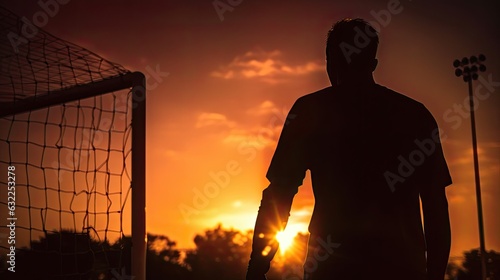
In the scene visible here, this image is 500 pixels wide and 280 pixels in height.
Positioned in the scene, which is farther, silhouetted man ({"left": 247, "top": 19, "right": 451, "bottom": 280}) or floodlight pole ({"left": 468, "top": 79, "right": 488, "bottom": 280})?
floodlight pole ({"left": 468, "top": 79, "right": 488, "bottom": 280})

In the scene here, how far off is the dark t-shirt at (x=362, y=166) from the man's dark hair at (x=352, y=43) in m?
0.12

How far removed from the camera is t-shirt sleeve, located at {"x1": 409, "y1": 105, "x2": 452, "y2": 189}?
1.99m

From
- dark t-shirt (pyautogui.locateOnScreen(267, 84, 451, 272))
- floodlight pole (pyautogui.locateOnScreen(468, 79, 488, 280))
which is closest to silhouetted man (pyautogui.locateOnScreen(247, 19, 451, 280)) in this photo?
dark t-shirt (pyautogui.locateOnScreen(267, 84, 451, 272))

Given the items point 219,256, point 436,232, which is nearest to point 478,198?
point 436,232

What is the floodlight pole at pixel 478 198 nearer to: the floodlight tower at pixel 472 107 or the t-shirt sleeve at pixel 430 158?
the floodlight tower at pixel 472 107

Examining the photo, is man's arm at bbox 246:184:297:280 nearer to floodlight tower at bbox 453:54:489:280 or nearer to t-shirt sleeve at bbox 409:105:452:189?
t-shirt sleeve at bbox 409:105:452:189

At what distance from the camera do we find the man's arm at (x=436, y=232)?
6.70 ft

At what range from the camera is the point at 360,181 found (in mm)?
1905

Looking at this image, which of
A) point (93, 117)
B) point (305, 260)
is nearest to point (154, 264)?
point (93, 117)

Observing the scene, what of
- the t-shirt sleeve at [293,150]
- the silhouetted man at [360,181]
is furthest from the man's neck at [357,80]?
the t-shirt sleeve at [293,150]

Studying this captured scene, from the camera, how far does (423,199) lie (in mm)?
2045

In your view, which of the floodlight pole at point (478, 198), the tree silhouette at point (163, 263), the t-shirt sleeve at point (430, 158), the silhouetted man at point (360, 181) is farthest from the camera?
the tree silhouette at point (163, 263)

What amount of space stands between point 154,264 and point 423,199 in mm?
50968

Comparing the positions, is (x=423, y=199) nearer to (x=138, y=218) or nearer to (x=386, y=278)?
(x=386, y=278)
